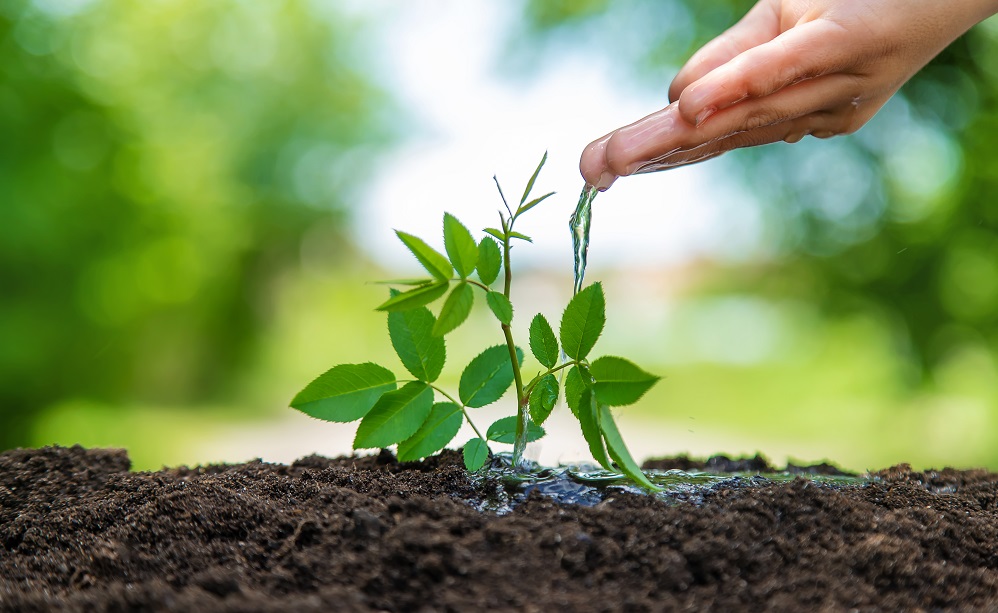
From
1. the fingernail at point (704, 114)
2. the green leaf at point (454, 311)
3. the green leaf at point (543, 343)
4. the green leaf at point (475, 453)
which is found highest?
the fingernail at point (704, 114)

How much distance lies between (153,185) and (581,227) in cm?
375

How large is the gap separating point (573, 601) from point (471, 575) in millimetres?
99

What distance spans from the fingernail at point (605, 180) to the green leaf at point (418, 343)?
1.32 ft

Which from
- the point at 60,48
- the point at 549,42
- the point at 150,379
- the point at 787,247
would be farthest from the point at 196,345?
the point at 787,247

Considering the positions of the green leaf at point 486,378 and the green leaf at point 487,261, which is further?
the green leaf at point 486,378

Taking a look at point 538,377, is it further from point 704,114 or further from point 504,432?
point 704,114

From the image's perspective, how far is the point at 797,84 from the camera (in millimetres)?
1214

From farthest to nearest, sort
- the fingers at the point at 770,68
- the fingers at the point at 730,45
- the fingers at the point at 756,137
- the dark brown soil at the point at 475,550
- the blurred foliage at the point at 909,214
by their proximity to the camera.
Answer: the blurred foliage at the point at 909,214
the fingers at the point at 730,45
the fingers at the point at 756,137
the fingers at the point at 770,68
the dark brown soil at the point at 475,550

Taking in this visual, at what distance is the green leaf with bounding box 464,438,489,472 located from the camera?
35.7 inches

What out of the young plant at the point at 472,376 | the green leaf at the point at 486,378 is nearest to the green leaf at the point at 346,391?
the young plant at the point at 472,376

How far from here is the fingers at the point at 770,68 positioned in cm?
111

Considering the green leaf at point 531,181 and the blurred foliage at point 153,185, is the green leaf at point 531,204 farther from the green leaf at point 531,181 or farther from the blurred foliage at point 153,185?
the blurred foliage at point 153,185

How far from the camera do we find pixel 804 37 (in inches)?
45.1

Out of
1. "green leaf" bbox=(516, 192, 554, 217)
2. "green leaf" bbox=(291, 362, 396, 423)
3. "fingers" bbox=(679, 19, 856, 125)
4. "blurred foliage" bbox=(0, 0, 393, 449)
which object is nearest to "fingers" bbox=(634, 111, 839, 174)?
"fingers" bbox=(679, 19, 856, 125)
